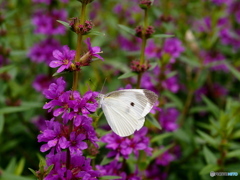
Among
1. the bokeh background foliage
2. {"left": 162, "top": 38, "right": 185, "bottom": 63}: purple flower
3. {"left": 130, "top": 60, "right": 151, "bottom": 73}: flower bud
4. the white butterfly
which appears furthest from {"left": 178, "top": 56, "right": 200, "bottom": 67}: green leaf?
the white butterfly

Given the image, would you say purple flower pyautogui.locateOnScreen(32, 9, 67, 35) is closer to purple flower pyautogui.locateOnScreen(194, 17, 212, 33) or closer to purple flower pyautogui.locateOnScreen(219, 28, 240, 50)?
purple flower pyautogui.locateOnScreen(194, 17, 212, 33)

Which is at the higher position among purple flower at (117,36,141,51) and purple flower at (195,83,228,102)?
purple flower at (117,36,141,51)

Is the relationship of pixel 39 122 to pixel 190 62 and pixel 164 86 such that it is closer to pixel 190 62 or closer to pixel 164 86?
pixel 164 86

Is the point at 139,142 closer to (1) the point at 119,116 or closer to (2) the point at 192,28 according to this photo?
(1) the point at 119,116

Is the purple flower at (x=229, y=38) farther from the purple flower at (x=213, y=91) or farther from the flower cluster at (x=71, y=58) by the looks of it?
the flower cluster at (x=71, y=58)

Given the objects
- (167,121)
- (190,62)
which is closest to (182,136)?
(167,121)

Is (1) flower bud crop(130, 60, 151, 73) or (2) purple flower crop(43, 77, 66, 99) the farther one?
(1) flower bud crop(130, 60, 151, 73)
